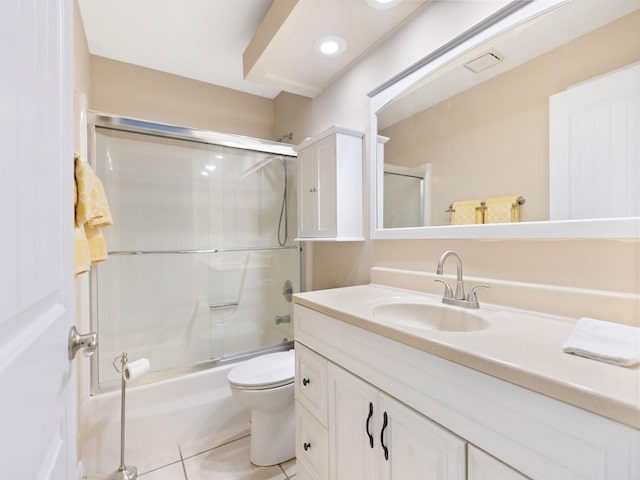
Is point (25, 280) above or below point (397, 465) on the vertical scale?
above

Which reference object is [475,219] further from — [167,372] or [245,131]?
[245,131]

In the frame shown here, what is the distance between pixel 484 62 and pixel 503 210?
24.0 inches

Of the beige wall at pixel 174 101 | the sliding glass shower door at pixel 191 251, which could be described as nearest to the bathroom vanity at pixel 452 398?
the sliding glass shower door at pixel 191 251

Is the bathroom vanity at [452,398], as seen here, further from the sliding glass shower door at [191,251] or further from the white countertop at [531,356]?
the sliding glass shower door at [191,251]

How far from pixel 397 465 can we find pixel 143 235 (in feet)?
6.99

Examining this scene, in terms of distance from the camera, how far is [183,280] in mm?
2285

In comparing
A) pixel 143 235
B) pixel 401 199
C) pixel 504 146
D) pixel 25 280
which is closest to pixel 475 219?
pixel 504 146

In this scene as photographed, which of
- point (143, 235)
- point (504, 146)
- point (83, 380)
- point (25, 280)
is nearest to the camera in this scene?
point (25, 280)

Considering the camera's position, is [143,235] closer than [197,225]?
Yes

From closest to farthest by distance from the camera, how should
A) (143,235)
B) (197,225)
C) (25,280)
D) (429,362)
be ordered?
(25,280)
(429,362)
(143,235)
(197,225)

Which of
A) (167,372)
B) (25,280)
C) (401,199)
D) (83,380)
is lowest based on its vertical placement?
(167,372)

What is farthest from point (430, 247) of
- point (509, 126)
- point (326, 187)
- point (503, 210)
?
point (326, 187)

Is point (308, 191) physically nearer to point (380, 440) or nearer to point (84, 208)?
point (84, 208)

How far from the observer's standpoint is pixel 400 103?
153 centimetres
